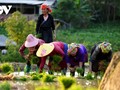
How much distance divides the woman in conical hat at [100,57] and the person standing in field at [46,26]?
1.82 meters

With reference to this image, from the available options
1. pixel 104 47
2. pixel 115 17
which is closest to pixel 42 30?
pixel 104 47

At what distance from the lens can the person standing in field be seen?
10.3 metres

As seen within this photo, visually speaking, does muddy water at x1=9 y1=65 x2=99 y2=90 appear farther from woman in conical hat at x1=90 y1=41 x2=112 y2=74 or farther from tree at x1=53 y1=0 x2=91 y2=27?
tree at x1=53 y1=0 x2=91 y2=27

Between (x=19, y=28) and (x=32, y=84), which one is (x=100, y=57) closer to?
(x=32, y=84)

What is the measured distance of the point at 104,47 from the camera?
822 centimetres

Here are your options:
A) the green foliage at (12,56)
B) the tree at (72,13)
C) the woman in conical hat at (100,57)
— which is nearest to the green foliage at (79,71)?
the woman in conical hat at (100,57)

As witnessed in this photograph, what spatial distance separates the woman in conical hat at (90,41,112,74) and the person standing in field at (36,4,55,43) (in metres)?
1.82

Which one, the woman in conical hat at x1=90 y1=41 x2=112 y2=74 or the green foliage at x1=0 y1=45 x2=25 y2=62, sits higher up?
the woman in conical hat at x1=90 y1=41 x2=112 y2=74

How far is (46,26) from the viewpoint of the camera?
414 inches

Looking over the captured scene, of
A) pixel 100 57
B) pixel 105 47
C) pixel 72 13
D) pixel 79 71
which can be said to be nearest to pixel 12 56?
pixel 79 71

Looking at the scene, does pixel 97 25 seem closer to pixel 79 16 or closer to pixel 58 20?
pixel 79 16

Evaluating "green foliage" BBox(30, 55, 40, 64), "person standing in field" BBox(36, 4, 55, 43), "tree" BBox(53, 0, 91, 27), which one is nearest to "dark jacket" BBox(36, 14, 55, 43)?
"person standing in field" BBox(36, 4, 55, 43)

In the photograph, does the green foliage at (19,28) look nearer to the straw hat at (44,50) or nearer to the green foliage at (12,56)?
the green foliage at (12,56)

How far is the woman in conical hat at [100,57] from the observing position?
8.26 meters
